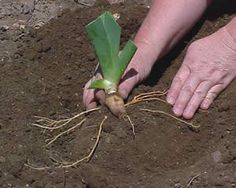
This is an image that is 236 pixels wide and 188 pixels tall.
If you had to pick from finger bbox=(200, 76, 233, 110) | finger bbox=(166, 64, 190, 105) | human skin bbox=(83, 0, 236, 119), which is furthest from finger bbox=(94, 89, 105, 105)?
finger bbox=(200, 76, 233, 110)

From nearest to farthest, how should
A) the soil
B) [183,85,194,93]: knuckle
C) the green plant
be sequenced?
1. the soil
2. the green plant
3. [183,85,194,93]: knuckle

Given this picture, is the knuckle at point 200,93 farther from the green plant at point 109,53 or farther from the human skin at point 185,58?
the green plant at point 109,53

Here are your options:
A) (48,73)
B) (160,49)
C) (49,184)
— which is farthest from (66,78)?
(49,184)

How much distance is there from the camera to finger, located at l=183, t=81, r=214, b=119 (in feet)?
7.77

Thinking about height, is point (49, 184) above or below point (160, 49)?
below

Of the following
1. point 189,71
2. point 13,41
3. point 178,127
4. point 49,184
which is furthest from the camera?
point 13,41

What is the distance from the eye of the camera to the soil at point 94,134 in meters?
2.19

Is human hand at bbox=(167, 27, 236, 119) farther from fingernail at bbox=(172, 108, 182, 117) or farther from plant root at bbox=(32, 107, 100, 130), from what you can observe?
plant root at bbox=(32, 107, 100, 130)

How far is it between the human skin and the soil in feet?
0.13

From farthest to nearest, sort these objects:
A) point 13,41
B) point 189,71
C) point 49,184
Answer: point 13,41, point 189,71, point 49,184

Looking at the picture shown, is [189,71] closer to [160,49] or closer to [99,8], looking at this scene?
[160,49]

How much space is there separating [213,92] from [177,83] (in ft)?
0.40

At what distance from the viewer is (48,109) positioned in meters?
2.44

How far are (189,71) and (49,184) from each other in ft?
2.08
